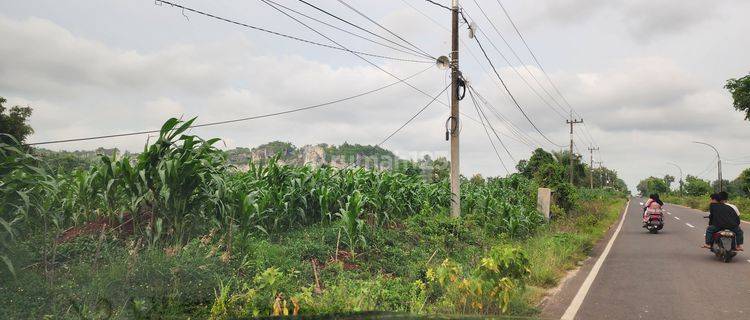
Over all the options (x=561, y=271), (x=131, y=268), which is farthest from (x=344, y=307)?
(x=561, y=271)

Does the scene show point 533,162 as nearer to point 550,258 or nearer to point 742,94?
point 742,94

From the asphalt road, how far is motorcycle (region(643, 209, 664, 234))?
6006 mm

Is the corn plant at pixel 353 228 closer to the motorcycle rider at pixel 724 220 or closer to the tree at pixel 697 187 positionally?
the motorcycle rider at pixel 724 220

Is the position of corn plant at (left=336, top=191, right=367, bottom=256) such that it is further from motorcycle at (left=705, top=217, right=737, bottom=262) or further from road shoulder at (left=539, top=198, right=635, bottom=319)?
motorcycle at (left=705, top=217, right=737, bottom=262)

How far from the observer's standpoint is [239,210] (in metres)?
8.68

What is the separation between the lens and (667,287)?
27.9ft

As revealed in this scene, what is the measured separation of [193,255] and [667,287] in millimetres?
→ 7826

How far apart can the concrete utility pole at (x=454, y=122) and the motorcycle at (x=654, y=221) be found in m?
9.54

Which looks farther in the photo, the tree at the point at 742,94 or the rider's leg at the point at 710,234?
the tree at the point at 742,94

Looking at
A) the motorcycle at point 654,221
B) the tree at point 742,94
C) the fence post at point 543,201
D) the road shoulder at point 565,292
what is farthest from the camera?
the tree at point 742,94

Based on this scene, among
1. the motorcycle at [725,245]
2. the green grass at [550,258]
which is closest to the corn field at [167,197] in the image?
the green grass at [550,258]

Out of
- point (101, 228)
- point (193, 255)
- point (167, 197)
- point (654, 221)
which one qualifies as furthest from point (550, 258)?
point (654, 221)

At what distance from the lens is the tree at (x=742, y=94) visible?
34009 mm

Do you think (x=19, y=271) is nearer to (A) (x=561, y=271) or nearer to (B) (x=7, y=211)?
(B) (x=7, y=211)
